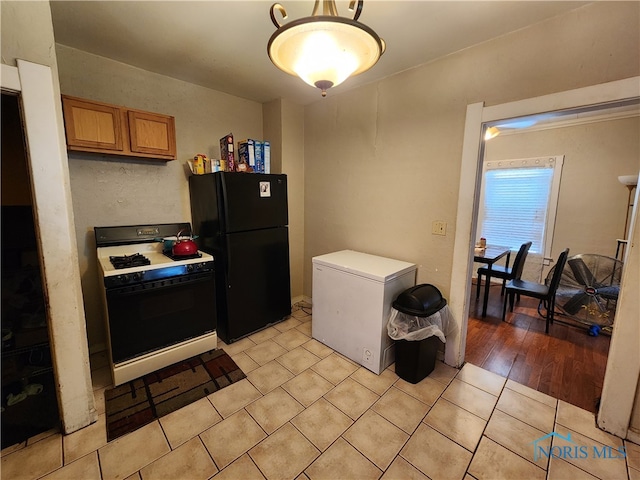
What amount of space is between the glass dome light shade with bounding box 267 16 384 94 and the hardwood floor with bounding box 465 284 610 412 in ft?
8.08

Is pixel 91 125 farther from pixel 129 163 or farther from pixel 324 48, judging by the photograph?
pixel 324 48

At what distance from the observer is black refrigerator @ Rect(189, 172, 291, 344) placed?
239cm

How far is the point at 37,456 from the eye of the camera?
146cm

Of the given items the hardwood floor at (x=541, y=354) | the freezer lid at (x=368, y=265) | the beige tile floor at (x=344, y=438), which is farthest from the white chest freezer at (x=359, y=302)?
the hardwood floor at (x=541, y=354)

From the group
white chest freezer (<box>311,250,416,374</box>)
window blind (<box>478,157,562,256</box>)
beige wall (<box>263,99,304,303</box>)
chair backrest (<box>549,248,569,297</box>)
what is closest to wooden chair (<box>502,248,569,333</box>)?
chair backrest (<box>549,248,569,297</box>)

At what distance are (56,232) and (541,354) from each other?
372 centimetres

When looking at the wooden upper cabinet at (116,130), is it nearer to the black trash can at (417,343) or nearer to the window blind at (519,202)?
the black trash can at (417,343)

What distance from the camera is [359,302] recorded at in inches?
87.2

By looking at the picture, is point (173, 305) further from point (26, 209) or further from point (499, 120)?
point (499, 120)

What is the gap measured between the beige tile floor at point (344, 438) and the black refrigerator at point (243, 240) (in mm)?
659

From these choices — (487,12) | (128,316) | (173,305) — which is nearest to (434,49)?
(487,12)

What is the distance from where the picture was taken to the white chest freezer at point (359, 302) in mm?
2109

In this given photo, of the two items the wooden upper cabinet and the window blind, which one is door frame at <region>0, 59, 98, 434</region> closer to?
the wooden upper cabinet

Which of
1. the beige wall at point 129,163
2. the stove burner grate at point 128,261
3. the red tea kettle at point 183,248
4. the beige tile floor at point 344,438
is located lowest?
the beige tile floor at point 344,438
